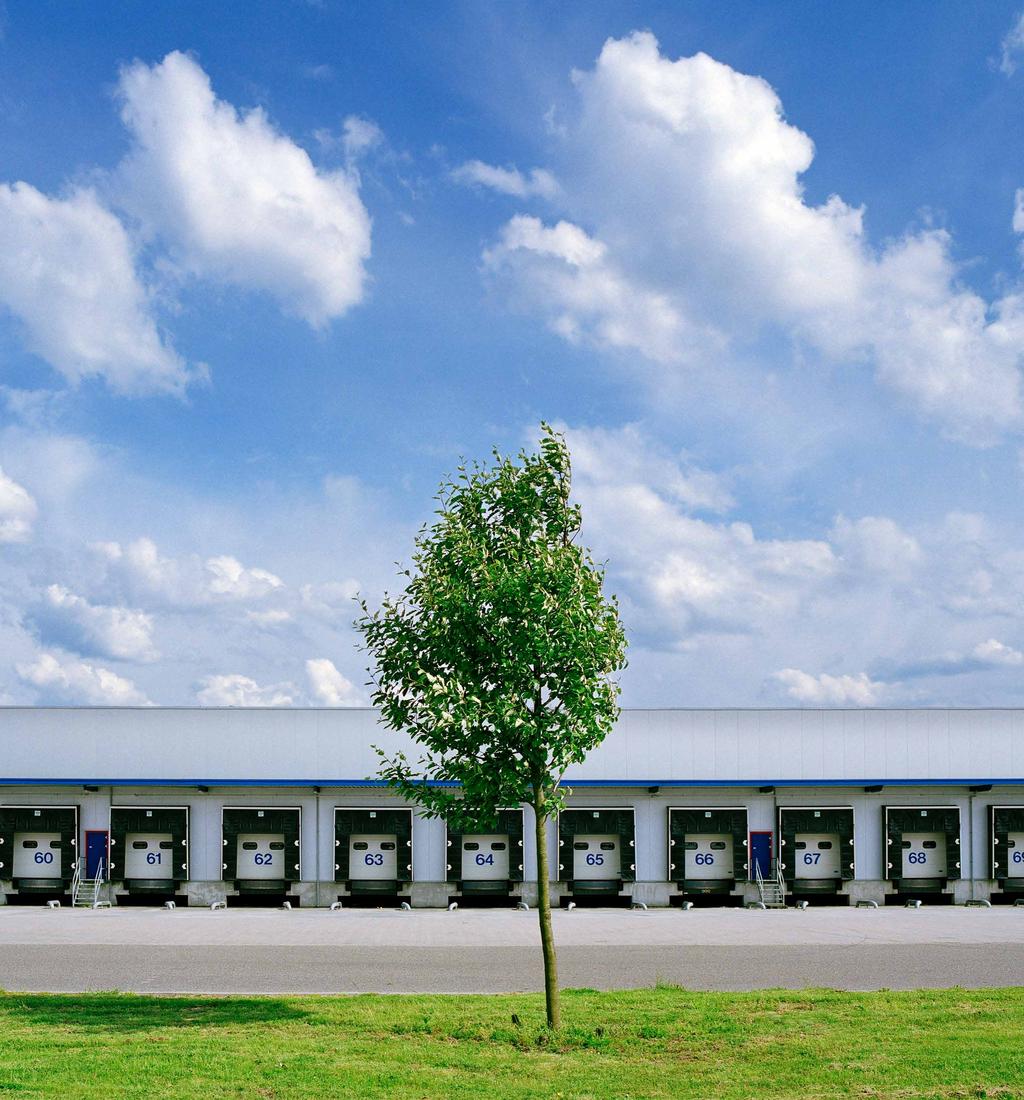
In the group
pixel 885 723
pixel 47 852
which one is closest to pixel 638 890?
pixel 885 723

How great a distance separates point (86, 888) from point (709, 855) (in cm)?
1663

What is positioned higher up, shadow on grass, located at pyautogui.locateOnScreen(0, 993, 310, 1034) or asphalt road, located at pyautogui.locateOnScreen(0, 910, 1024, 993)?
shadow on grass, located at pyautogui.locateOnScreen(0, 993, 310, 1034)

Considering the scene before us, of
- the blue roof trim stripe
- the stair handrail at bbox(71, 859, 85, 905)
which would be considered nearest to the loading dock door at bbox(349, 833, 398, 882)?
the blue roof trim stripe

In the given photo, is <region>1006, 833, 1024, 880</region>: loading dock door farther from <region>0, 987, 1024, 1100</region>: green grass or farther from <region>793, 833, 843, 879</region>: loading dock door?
<region>0, 987, 1024, 1100</region>: green grass

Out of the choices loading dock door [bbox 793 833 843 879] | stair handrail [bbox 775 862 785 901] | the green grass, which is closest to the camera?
the green grass

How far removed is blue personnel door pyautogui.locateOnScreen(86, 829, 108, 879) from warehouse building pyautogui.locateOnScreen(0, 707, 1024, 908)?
0.04 meters

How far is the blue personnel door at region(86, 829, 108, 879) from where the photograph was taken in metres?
28.7

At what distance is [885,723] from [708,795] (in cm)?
534

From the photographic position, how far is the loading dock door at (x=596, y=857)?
94.5 feet

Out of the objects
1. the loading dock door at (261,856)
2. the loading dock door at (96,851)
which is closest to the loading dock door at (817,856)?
the loading dock door at (261,856)

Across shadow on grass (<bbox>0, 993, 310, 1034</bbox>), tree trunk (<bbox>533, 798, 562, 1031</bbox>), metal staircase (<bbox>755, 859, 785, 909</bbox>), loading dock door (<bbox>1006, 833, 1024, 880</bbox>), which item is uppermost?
tree trunk (<bbox>533, 798, 562, 1031</bbox>)

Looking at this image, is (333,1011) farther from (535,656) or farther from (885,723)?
(885,723)

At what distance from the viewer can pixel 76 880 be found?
1120 inches

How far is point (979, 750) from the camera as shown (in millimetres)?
30109
